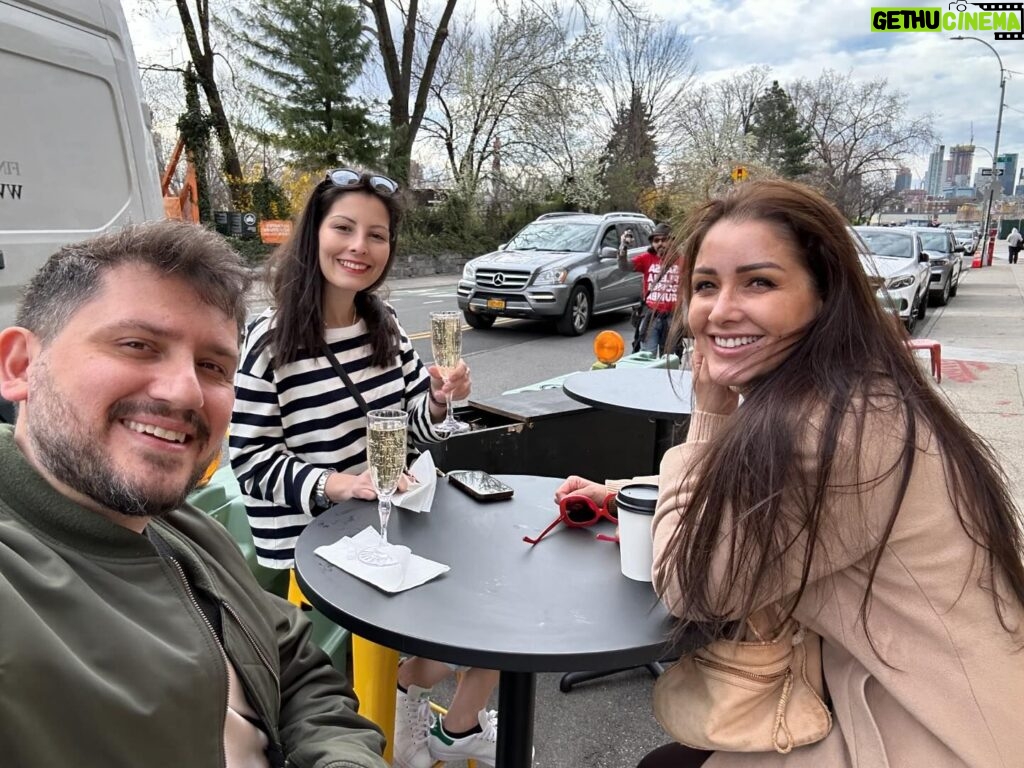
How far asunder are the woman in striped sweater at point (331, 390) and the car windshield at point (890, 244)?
467 inches

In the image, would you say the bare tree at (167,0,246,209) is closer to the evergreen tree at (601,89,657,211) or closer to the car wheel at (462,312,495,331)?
the car wheel at (462,312,495,331)

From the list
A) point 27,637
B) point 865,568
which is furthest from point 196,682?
point 865,568

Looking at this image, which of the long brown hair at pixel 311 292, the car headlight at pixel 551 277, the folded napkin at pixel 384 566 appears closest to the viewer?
the folded napkin at pixel 384 566

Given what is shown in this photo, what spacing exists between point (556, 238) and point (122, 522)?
11041 millimetres

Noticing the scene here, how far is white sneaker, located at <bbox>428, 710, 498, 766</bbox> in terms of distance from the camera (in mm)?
2119

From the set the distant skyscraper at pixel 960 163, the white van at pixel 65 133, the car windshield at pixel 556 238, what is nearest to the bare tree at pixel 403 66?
the car windshield at pixel 556 238

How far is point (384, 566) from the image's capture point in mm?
1476

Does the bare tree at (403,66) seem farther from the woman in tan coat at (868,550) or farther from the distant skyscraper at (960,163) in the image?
the distant skyscraper at (960,163)

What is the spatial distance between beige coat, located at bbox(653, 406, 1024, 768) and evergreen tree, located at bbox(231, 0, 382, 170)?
67.7 feet

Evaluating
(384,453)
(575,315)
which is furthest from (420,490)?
(575,315)

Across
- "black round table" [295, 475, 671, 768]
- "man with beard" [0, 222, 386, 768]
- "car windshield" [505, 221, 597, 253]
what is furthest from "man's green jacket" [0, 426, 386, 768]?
"car windshield" [505, 221, 597, 253]

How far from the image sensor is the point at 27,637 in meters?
0.83

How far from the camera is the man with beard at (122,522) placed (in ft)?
2.87

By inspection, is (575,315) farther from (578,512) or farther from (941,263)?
(941,263)
